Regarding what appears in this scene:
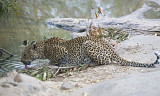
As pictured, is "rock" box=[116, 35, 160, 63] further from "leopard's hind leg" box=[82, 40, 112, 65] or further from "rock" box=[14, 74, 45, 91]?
"rock" box=[14, 74, 45, 91]

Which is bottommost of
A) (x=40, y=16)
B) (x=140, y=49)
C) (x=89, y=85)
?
(x=89, y=85)

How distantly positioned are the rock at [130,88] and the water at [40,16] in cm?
369

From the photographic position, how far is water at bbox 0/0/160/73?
31.0 feet

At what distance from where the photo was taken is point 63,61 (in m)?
7.24

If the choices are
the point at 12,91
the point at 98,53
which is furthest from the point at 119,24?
the point at 12,91

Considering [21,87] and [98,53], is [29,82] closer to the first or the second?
[21,87]

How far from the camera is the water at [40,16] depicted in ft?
31.0

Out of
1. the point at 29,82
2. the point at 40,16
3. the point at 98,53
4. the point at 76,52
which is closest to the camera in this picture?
the point at 29,82

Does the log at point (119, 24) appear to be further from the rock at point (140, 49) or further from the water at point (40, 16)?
the rock at point (140, 49)

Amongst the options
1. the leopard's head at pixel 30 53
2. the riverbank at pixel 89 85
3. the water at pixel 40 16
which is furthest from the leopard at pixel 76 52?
the water at pixel 40 16

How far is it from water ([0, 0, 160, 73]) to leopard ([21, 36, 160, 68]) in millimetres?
747

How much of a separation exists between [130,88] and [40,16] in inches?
509

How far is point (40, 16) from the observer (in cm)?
1630

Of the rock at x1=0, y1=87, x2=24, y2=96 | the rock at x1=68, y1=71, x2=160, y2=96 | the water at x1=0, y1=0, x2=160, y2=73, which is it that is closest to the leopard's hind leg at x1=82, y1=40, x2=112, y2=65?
the rock at x1=68, y1=71, x2=160, y2=96
